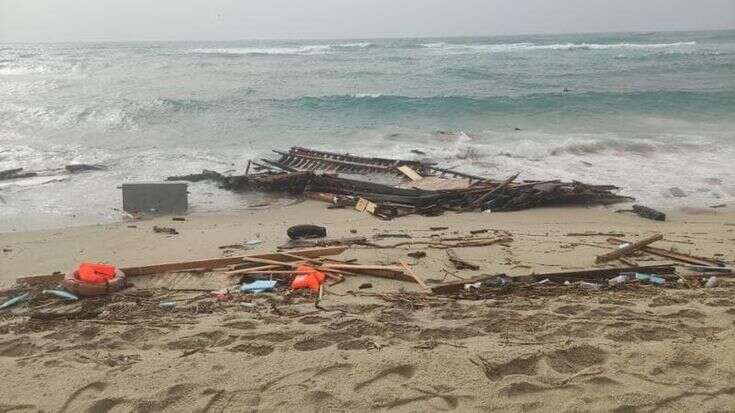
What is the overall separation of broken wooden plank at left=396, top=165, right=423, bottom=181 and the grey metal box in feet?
16.3

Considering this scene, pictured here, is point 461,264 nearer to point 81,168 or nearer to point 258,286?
point 258,286

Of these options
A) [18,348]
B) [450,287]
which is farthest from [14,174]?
[450,287]

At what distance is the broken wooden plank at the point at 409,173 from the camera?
1243cm

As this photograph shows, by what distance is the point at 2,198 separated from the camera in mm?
11367

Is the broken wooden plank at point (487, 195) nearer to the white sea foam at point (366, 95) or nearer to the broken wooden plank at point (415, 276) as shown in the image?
the broken wooden plank at point (415, 276)

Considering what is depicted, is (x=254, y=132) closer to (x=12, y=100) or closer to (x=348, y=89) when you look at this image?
(x=348, y=89)

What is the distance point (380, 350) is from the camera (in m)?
4.17

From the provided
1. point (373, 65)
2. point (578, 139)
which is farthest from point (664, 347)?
point (373, 65)

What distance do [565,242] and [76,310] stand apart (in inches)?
255

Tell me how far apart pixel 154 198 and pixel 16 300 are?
4.99 metres

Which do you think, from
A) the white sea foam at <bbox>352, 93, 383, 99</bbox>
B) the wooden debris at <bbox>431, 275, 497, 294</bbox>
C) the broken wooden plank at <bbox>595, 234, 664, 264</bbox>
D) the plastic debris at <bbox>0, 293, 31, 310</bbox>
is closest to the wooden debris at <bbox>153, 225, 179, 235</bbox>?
the plastic debris at <bbox>0, 293, 31, 310</bbox>

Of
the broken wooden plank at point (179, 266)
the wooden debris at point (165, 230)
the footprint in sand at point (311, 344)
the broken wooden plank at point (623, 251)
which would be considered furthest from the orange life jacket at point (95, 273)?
the broken wooden plank at point (623, 251)

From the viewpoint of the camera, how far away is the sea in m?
12.6

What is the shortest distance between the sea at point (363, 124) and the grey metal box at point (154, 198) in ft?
1.27
